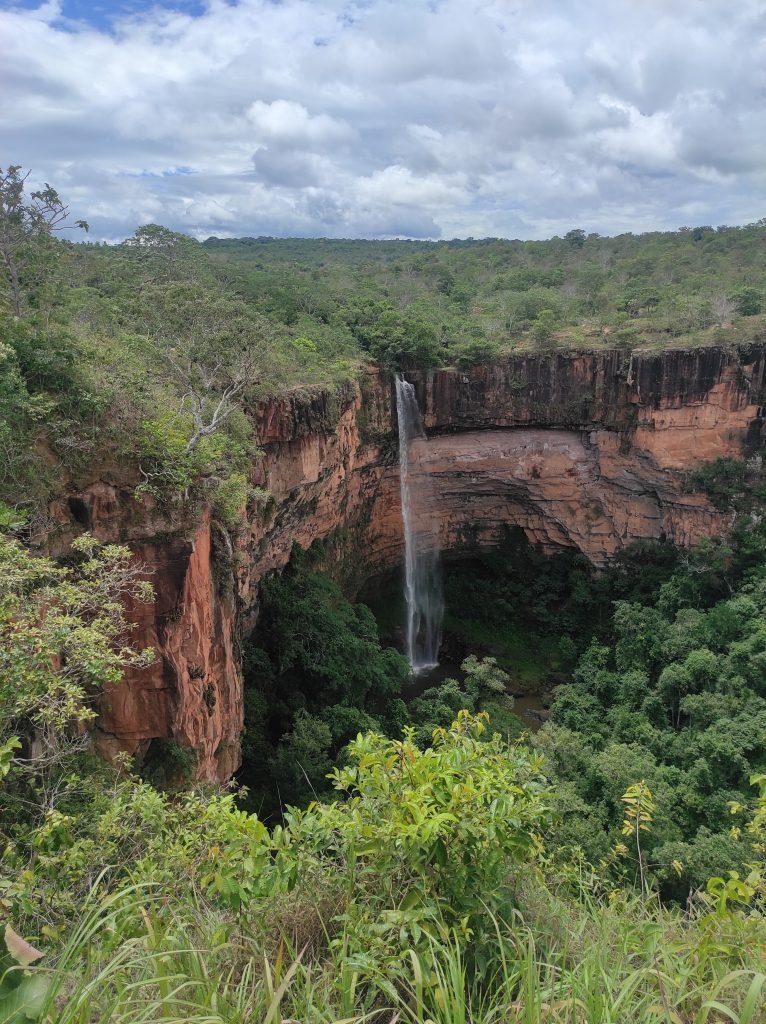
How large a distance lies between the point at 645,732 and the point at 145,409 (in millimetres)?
12046

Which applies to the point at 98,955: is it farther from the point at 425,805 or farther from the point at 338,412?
the point at 338,412

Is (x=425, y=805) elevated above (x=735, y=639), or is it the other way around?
(x=425, y=805)

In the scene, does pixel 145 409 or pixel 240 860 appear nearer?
pixel 240 860

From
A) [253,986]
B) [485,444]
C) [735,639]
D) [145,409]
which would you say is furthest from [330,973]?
[485,444]

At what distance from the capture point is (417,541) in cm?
2192

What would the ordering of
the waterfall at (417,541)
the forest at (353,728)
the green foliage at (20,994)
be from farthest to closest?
1. the waterfall at (417,541)
2. the forest at (353,728)
3. the green foliage at (20,994)

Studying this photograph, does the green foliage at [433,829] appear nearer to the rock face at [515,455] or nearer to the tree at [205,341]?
the rock face at [515,455]

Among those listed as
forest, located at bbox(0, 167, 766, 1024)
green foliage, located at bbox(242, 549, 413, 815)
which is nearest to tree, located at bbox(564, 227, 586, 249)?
forest, located at bbox(0, 167, 766, 1024)

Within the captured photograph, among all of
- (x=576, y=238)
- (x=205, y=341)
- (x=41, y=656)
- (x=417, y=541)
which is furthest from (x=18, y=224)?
(x=576, y=238)

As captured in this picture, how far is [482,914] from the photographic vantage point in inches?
99.0

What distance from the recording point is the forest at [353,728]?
221 cm

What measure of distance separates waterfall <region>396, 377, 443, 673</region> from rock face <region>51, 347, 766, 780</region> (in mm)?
365

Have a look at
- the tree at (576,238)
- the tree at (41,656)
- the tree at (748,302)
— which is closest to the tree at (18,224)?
the tree at (41,656)

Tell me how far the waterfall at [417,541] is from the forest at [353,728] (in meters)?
0.86
